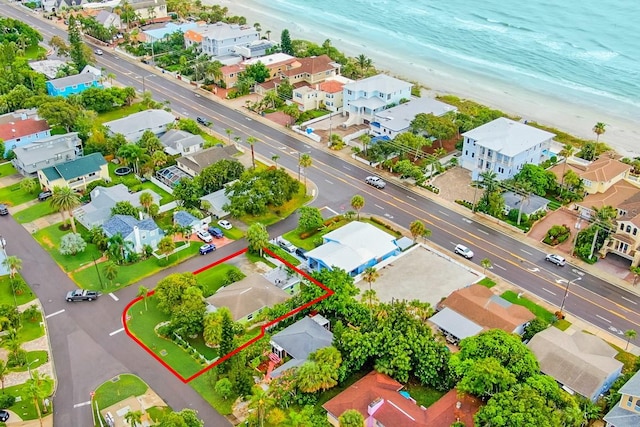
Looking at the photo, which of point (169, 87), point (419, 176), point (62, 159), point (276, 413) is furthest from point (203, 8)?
point (276, 413)

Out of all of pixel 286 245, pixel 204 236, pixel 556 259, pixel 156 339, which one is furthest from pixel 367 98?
pixel 156 339

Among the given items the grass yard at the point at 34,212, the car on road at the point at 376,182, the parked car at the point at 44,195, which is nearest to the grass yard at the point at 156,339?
the grass yard at the point at 34,212

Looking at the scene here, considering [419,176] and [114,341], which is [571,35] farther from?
[114,341]

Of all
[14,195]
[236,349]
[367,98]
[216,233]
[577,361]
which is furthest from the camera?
[367,98]

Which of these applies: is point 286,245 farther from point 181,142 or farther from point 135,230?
point 181,142

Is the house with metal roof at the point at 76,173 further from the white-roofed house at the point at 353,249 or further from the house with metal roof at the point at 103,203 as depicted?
the white-roofed house at the point at 353,249
